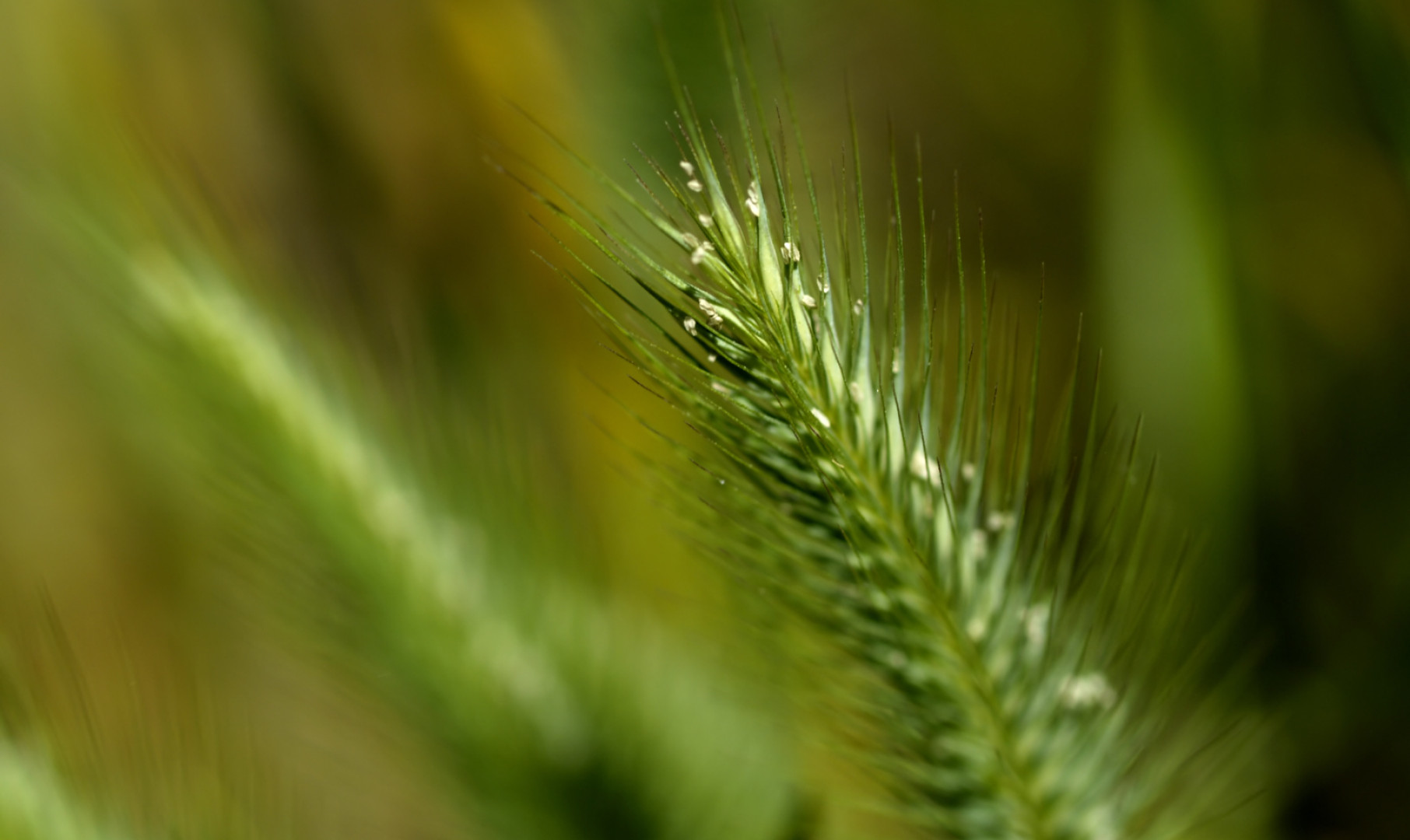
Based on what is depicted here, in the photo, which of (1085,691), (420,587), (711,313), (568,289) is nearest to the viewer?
(711,313)

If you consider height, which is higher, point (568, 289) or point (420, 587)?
point (568, 289)

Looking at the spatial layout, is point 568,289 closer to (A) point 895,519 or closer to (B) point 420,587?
(B) point 420,587

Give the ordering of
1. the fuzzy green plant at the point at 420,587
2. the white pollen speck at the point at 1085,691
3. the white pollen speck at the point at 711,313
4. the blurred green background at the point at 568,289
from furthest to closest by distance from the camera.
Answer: the blurred green background at the point at 568,289 → the fuzzy green plant at the point at 420,587 → the white pollen speck at the point at 1085,691 → the white pollen speck at the point at 711,313

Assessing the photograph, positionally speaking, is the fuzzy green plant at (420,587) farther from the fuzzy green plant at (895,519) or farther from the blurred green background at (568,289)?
the fuzzy green plant at (895,519)

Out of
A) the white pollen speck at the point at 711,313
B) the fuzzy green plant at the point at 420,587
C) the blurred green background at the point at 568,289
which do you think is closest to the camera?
the white pollen speck at the point at 711,313

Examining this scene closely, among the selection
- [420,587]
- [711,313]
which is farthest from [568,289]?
[711,313]

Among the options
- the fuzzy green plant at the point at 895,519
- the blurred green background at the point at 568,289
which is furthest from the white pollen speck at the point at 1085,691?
the blurred green background at the point at 568,289
